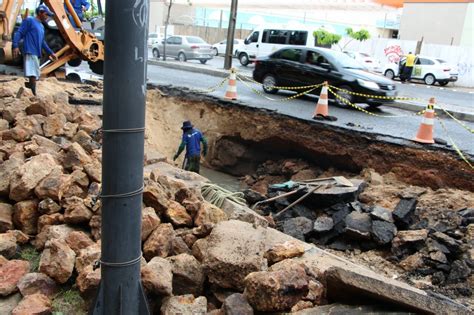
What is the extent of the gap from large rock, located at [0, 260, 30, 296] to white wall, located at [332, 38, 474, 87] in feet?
90.7

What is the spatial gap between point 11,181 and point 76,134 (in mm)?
2336

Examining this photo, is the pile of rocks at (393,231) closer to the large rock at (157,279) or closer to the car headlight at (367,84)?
the large rock at (157,279)

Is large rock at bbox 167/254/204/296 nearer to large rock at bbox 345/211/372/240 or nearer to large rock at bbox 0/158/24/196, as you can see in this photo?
large rock at bbox 0/158/24/196

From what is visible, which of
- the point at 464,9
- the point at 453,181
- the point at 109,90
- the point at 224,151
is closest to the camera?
the point at 109,90

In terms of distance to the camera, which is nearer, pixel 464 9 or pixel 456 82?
pixel 456 82

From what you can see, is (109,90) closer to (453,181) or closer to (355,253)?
(355,253)

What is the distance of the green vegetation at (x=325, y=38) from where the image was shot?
28.7m

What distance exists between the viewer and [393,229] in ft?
21.9

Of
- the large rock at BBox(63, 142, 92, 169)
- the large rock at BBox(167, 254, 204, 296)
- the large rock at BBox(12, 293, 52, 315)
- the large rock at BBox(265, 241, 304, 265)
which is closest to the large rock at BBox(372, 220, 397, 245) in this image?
the large rock at BBox(265, 241, 304, 265)

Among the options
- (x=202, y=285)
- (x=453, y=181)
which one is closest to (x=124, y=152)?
(x=202, y=285)

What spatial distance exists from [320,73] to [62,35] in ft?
22.4

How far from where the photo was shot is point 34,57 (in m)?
8.94

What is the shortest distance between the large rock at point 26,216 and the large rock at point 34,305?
1.11 metres

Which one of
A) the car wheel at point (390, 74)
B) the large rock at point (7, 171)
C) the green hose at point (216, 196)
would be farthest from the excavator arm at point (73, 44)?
the car wheel at point (390, 74)
